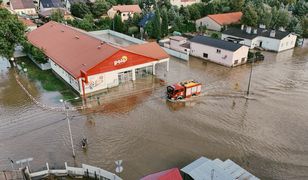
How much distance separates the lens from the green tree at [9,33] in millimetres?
35562

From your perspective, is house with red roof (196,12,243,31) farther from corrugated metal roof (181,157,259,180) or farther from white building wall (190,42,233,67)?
corrugated metal roof (181,157,259,180)

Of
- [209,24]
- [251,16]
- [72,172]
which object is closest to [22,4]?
[209,24]

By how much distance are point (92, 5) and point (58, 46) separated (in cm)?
4262

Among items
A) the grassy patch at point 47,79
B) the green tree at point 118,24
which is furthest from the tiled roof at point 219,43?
the green tree at point 118,24

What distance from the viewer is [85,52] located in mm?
33344

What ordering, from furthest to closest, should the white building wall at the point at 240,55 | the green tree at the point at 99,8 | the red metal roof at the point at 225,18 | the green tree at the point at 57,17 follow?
the green tree at the point at 99,8
the green tree at the point at 57,17
the red metal roof at the point at 225,18
the white building wall at the point at 240,55

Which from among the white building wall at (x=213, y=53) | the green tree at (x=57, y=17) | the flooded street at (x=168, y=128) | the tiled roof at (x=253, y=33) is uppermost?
the green tree at (x=57, y=17)

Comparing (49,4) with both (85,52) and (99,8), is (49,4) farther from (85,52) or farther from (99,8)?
(85,52)

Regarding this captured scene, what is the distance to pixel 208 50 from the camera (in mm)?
41219

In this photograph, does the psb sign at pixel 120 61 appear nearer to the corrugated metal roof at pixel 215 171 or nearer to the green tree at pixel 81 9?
the corrugated metal roof at pixel 215 171

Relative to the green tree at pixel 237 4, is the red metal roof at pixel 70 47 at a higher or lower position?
lower

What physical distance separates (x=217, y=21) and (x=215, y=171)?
49.3m

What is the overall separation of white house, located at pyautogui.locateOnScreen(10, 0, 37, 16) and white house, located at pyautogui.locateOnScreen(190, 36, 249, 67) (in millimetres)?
59262

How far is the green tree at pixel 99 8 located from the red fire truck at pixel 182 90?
53.4 metres
